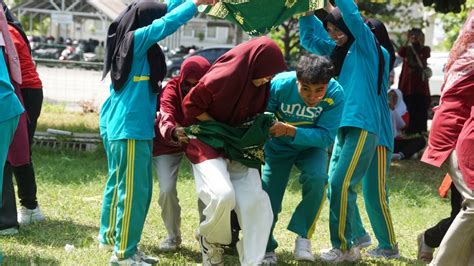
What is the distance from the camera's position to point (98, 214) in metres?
7.78

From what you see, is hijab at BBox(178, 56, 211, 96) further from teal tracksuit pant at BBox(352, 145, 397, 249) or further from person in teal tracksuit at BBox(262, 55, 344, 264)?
teal tracksuit pant at BBox(352, 145, 397, 249)

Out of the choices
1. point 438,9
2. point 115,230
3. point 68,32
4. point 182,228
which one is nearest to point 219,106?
point 115,230

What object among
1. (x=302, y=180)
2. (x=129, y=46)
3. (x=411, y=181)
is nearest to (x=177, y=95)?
(x=129, y=46)

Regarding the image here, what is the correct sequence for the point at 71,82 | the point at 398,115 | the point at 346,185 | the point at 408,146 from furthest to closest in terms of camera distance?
1. the point at 71,82
2. the point at 408,146
3. the point at 398,115
4. the point at 346,185

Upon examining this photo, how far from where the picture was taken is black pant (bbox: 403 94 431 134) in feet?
48.4

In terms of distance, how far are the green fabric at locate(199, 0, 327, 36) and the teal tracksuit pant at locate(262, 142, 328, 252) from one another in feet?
2.87

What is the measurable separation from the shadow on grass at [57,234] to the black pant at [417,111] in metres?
8.79

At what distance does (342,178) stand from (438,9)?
7.07m

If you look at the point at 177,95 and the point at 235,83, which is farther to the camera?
the point at 177,95

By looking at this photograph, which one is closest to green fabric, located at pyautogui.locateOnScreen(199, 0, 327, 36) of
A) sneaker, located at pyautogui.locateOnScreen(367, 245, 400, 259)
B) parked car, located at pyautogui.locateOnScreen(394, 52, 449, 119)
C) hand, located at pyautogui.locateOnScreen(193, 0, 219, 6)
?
hand, located at pyautogui.locateOnScreen(193, 0, 219, 6)

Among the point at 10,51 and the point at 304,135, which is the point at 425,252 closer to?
the point at 304,135

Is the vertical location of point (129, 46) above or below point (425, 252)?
above

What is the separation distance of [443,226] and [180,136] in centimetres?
213

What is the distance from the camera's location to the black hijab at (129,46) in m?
5.45
